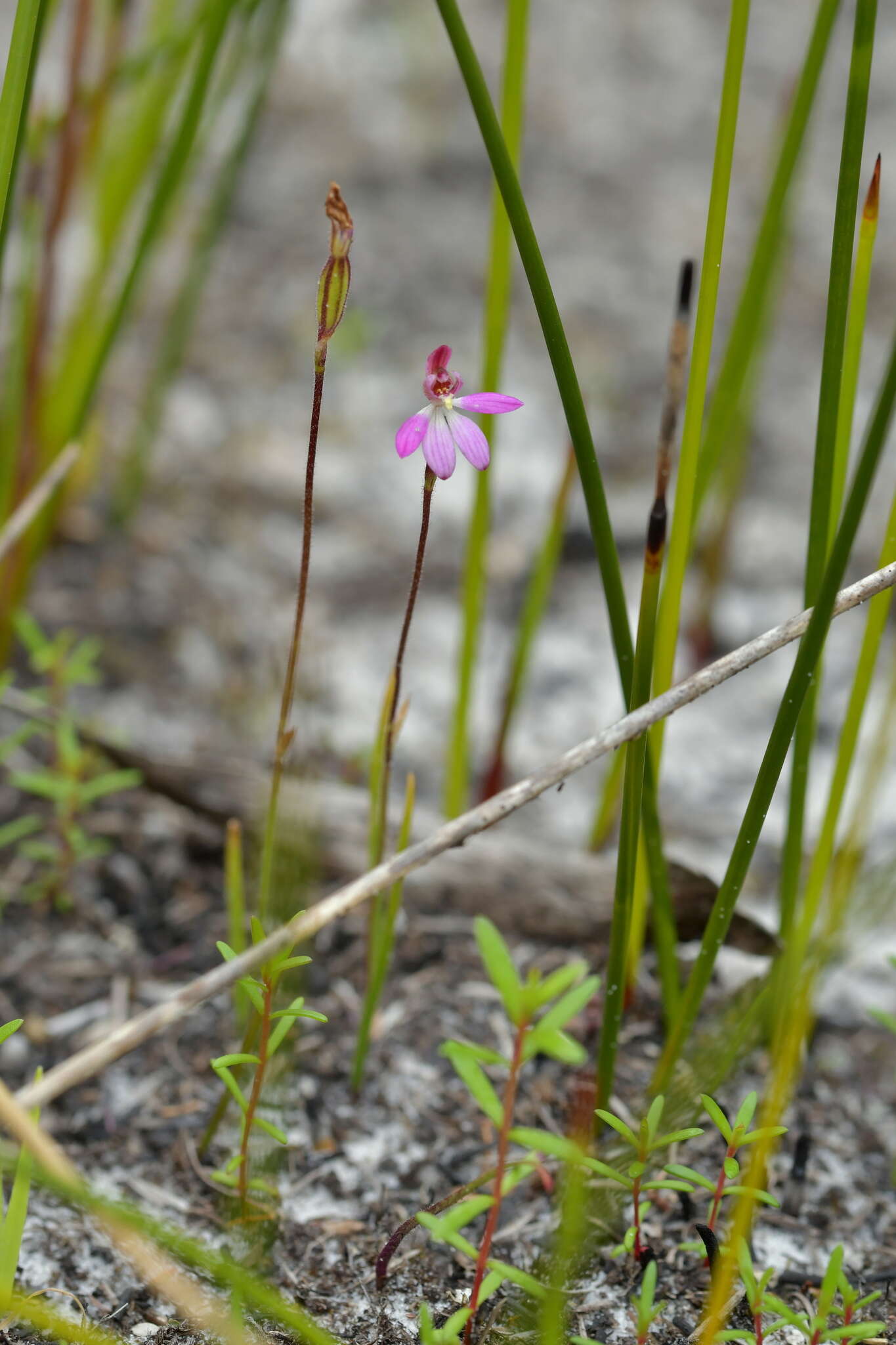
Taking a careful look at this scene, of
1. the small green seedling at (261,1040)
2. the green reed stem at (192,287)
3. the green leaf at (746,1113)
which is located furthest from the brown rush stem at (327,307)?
the green reed stem at (192,287)

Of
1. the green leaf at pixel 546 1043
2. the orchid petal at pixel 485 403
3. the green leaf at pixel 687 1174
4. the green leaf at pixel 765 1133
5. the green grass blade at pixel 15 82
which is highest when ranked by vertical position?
the green grass blade at pixel 15 82

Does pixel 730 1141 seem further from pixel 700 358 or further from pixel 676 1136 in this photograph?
pixel 700 358

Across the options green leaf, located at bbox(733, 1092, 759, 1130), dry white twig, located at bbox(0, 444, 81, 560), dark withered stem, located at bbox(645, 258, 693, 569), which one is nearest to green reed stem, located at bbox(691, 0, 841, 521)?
dark withered stem, located at bbox(645, 258, 693, 569)

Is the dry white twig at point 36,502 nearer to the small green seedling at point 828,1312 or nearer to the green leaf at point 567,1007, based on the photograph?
the green leaf at point 567,1007

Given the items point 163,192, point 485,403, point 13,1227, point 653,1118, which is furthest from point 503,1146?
point 163,192

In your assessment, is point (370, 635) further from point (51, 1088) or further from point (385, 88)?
point (385, 88)

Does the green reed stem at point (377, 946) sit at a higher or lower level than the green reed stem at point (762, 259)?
lower
